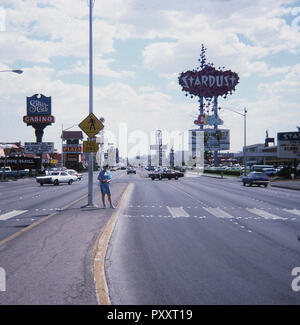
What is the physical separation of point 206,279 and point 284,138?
A: 5267 cm

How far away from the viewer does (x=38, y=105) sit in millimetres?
78688

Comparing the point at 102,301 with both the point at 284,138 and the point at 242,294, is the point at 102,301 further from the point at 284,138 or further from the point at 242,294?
the point at 284,138

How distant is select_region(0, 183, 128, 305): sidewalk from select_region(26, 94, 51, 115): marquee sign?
6980cm

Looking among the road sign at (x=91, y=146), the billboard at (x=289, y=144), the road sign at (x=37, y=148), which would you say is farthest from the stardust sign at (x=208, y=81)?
the road sign at (x=91, y=146)

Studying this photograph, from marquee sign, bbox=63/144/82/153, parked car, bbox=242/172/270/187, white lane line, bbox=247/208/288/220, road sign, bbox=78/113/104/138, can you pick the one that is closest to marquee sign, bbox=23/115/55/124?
parked car, bbox=242/172/270/187

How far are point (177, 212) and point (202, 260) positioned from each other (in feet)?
26.2

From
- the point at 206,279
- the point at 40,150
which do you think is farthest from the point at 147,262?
the point at 40,150

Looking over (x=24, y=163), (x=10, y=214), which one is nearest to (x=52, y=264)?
(x=10, y=214)

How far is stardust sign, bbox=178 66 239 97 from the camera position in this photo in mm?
80750

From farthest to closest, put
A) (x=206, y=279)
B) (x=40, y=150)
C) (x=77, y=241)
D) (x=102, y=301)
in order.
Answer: (x=40, y=150) < (x=77, y=241) < (x=206, y=279) < (x=102, y=301)

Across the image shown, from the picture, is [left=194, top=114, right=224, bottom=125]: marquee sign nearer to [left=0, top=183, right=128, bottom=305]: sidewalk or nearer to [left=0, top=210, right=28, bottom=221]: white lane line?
[left=0, top=210, right=28, bottom=221]: white lane line

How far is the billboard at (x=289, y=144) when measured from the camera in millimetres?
54594
